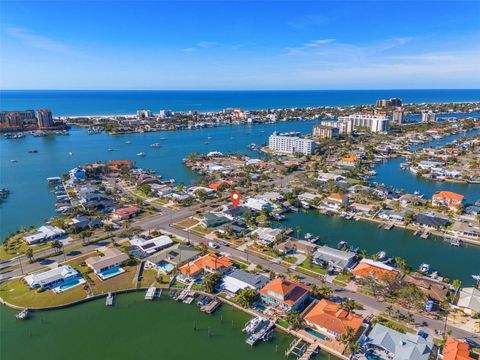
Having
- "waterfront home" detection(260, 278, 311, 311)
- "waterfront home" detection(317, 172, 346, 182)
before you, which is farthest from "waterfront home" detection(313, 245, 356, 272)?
"waterfront home" detection(317, 172, 346, 182)

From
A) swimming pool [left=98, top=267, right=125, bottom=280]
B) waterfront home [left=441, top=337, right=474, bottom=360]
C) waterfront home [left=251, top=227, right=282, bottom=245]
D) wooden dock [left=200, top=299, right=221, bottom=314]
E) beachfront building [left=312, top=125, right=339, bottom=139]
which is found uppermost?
beachfront building [left=312, top=125, right=339, bottom=139]

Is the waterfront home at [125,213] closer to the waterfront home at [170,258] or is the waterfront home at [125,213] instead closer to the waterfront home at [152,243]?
the waterfront home at [152,243]

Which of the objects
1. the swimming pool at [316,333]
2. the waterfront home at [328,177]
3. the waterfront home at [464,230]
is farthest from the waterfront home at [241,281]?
the waterfront home at [328,177]

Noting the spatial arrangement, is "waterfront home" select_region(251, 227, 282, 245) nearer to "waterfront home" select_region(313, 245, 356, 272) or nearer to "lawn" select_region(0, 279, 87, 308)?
"waterfront home" select_region(313, 245, 356, 272)

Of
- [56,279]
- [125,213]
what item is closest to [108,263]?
[56,279]

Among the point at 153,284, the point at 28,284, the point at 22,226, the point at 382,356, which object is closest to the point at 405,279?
the point at 382,356
